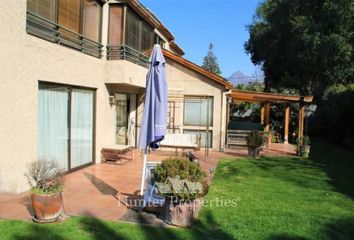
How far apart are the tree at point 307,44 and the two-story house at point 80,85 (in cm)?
1215

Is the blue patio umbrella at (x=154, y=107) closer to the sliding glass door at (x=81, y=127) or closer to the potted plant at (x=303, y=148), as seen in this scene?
the sliding glass door at (x=81, y=127)

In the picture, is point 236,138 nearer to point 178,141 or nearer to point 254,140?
point 254,140

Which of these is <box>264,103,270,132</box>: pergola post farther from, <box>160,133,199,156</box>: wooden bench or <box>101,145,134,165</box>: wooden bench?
<box>101,145,134,165</box>: wooden bench

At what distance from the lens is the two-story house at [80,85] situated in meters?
8.33

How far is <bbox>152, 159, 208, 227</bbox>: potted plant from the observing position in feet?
21.6

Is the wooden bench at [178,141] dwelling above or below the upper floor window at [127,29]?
below

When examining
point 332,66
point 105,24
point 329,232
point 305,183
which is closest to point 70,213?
point 329,232

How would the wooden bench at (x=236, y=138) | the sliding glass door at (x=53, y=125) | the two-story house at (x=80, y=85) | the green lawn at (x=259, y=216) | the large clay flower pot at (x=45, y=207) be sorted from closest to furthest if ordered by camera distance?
the green lawn at (x=259, y=216)
the large clay flower pot at (x=45, y=207)
the two-story house at (x=80, y=85)
the sliding glass door at (x=53, y=125)
the wooden bench at (x=236, y=138)

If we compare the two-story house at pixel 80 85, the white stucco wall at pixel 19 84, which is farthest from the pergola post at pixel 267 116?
the white stucco wall at pixel 19 84

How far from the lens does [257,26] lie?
34.1m

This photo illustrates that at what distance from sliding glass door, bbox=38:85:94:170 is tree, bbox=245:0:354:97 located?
1949cm

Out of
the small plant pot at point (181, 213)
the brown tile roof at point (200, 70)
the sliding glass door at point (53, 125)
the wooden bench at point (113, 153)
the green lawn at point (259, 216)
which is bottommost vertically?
the green lawn at point (259, 216)

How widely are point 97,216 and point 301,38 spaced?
2347 cm

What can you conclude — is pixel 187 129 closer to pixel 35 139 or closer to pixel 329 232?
pixel 35 139
